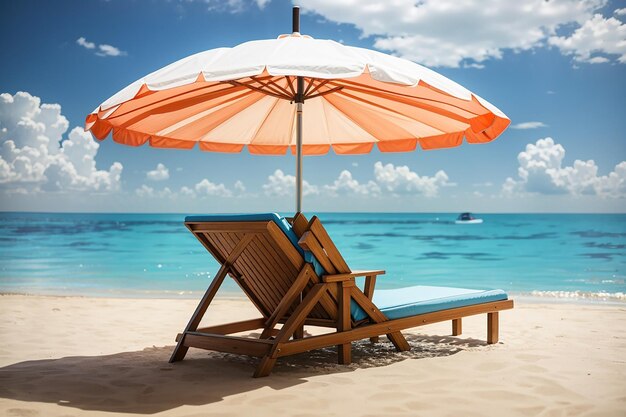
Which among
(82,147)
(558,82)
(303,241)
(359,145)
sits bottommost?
(303,241)

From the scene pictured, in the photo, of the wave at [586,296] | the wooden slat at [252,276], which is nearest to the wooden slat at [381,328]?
the wooden slat at [252,276]

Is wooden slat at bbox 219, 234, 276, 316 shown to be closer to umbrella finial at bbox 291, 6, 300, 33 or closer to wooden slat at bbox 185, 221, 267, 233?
wooden slat at bbox 185, 221, 267, 233

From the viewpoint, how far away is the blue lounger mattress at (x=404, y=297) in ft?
13.5

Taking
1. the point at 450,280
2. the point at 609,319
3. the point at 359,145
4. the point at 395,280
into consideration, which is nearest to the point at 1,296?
the point at 359,145

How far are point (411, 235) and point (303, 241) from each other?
3647cm

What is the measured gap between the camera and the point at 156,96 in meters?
4.74

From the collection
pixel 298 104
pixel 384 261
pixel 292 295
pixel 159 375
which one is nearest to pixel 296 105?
pixel 298 104

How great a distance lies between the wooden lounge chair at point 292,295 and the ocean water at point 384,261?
7351 millimetres

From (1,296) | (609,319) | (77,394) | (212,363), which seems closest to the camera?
(77,394)

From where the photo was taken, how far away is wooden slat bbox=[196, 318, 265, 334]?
4731 mm

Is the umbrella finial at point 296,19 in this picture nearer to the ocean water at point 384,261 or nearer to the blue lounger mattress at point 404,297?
the blue lounger mattress at point 404,297

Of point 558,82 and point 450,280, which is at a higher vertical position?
point 558,82

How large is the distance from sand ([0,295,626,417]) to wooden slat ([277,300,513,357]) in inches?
6.9

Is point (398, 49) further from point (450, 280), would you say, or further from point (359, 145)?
point (359, 145)
